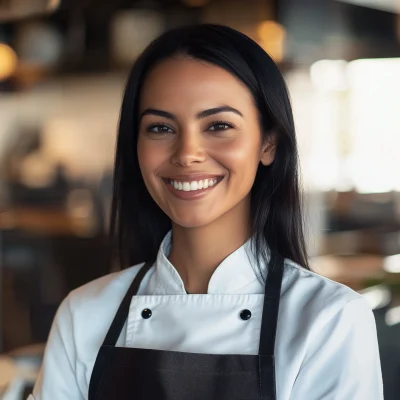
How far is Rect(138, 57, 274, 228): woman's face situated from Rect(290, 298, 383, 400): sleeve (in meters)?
0.24

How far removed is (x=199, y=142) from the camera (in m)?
1.16

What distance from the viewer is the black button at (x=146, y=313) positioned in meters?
1.26

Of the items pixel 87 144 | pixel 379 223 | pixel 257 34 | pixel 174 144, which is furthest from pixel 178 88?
pixel 87 144

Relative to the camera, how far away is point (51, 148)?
4422 mm

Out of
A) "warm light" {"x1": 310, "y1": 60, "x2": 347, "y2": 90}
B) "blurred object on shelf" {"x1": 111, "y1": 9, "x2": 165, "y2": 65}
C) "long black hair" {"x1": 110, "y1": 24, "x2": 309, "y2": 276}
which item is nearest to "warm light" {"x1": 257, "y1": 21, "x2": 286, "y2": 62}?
"warm light" {"x1": 310, "y1": 60, "x2": 347, "y2": 90}

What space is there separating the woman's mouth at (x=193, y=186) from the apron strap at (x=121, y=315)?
0.22m

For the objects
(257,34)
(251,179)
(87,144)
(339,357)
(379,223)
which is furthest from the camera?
(87,144)

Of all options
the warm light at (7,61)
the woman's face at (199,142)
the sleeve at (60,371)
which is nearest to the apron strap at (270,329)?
the woman's face at (199,142)

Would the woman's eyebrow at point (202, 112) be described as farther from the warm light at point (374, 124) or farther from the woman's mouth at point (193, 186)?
the warm light at point (374, 124)

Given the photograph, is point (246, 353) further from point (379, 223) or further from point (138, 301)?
point (379, 223)

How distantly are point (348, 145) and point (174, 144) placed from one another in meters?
2.10

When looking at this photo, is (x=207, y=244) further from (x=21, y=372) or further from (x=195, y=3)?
(x=195, y=3)

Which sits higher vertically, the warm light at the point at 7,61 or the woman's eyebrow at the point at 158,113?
the warm light at the point at 7,61

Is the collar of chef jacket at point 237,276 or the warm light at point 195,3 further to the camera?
the warm light at point 195,3
